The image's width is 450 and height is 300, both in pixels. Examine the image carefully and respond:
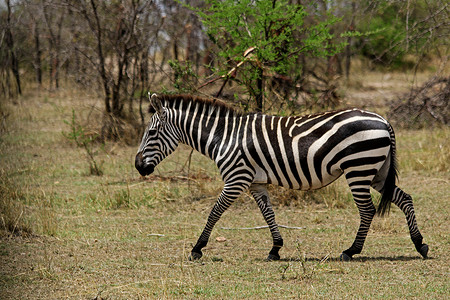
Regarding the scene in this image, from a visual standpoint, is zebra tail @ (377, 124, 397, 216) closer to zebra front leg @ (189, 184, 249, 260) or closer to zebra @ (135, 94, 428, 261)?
zebra @ (135, 94, 428, 261)

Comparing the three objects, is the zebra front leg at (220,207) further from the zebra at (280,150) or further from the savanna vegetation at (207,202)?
the savanna vegetation at (207,202)

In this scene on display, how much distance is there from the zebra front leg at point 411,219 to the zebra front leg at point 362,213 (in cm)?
32

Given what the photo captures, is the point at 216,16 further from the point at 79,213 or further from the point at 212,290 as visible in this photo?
the point at 212,290

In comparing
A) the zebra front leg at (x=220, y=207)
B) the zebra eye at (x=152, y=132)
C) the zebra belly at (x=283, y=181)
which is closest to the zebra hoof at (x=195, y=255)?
the zebra front leg at (x=220, y=207)

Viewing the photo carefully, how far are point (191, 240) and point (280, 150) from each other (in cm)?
180

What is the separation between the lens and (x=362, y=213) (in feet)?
20.7

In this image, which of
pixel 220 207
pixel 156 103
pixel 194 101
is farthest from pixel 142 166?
pixel 220 207

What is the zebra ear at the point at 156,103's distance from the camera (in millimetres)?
6791

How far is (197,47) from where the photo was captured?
63.7 feet

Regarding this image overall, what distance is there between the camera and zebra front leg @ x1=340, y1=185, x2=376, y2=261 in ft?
20.2

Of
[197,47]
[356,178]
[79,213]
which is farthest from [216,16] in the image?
[197,47]

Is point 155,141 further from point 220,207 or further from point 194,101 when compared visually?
point 220,207

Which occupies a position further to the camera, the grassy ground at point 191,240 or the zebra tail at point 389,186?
the zebra tail at point 389,186

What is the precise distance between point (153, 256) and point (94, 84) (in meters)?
9.47
